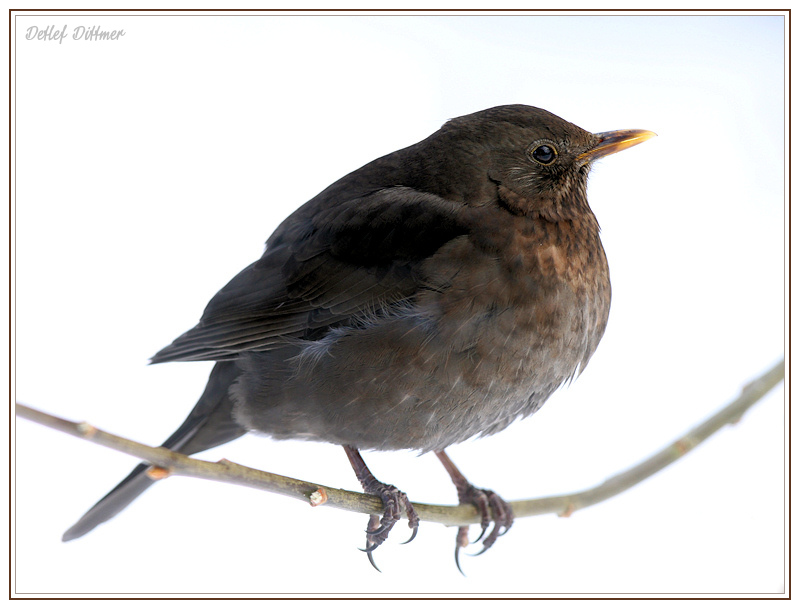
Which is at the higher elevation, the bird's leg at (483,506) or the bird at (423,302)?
the bird at (423,302)

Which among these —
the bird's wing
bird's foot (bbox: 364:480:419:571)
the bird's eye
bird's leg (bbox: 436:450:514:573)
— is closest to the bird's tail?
the bird's wing

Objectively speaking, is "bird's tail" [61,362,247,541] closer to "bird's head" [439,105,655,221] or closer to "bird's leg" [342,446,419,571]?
"bird's leg" [342,446,419,571]

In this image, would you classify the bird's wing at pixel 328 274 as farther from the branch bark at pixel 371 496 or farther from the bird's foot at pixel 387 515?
the branch bark at pixel 371 496

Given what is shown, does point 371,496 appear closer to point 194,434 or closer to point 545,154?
point 194,434

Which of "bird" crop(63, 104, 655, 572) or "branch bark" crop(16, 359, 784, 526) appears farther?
"bird" crop(63, 104, 655, 572)

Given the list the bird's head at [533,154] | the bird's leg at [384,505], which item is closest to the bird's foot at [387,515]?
the bird's leg at [384,505]

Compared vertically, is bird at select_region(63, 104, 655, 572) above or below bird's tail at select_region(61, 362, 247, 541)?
above

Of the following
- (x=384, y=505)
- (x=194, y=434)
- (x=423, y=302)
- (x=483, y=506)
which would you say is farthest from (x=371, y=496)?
(x=194, y=434)
